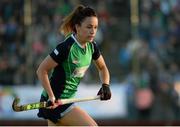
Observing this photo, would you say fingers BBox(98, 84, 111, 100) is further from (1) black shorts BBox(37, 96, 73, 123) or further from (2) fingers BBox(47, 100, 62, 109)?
(2) fingers BBox(47, 100, 62, 109)

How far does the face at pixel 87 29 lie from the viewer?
7086 millimetres

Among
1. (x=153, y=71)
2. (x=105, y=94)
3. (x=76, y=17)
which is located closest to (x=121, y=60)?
(x=153, y=71)

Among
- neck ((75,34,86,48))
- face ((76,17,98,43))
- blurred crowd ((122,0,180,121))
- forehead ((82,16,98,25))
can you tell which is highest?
forehead ((82,16,98,25))

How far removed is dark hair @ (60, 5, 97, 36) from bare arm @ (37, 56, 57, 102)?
1.50 ft

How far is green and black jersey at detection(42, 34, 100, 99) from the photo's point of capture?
714 cm

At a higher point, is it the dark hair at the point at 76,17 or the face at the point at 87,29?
the dark hair at the point at 76,17

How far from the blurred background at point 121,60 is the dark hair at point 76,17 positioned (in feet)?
23.9

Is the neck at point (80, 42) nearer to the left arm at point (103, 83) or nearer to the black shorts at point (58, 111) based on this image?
the left arm at point (103, 83)

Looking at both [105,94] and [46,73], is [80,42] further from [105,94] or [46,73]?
[105,94]

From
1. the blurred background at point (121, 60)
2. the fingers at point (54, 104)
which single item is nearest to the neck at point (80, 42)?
the fingers at point (54, 104)

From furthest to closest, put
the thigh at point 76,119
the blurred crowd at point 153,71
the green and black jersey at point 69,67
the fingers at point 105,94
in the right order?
the blurred crowd at point 153,71, the fingers at point 105,94, the green and black jersey at point 69,67, the thigh at point 76,119

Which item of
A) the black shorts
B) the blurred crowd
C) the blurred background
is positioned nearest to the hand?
the black shorts

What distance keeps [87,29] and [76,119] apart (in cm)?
95

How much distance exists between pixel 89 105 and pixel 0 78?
2.07 metres
